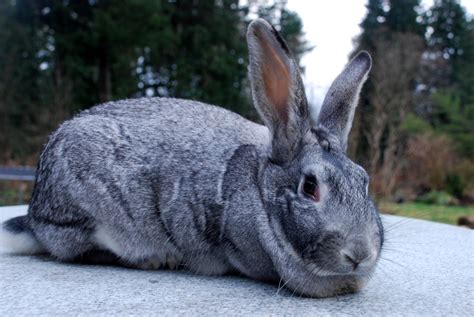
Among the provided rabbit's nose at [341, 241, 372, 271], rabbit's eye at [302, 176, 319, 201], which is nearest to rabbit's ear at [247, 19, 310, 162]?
rabbit's eye at [302, 176, 319, 201]

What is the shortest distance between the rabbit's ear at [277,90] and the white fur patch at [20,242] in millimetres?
2208

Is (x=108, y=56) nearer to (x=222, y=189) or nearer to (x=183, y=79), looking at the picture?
(x=183, y=79)

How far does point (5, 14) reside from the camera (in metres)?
22.5

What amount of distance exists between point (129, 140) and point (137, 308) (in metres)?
1.49

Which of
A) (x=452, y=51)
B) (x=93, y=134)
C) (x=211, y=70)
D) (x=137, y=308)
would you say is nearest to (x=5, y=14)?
(x=211, y=70)

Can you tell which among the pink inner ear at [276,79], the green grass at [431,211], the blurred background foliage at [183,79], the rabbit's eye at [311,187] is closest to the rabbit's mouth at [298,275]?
the rabbit's eye at [311,187]

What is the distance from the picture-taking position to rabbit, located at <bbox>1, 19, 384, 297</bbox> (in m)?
3.02

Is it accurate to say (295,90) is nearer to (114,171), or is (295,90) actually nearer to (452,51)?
(114,171)

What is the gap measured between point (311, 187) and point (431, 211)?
38.3 ft

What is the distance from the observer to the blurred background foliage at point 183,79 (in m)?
17.7

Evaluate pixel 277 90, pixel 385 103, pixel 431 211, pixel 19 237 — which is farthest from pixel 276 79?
pixel 385 103

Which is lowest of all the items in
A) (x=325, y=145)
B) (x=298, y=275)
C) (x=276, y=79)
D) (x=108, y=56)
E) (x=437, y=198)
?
(x=437, y=198)

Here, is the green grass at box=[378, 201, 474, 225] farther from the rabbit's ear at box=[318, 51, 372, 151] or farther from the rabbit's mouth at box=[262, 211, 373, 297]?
the rabbit's mouth at box=[262, 211, 373, 297]

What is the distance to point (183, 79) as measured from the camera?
2403 cm
